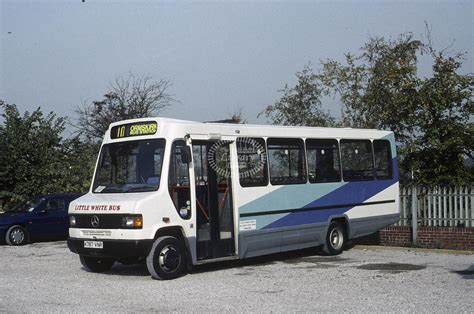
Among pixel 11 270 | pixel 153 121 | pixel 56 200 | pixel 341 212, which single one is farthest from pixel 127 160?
pixel 56 200

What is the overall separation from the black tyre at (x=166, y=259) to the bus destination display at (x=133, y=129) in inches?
79.8

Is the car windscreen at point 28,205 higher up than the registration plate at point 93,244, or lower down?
higher up

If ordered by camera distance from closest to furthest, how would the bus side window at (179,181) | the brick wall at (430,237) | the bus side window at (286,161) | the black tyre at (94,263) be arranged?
the bus side window at (179,181) < the black tyre at (94,263) < the bus side window at (286,161) < the brick wall at (430,237)

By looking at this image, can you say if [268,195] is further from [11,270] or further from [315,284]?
[11,270]

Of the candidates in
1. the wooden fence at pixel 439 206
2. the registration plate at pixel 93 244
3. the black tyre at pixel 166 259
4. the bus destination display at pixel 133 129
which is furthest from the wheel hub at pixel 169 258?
the wooden fence at pixel 439 206

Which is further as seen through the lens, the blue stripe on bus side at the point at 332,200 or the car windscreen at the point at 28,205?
the car windscreen at the point at 28,205

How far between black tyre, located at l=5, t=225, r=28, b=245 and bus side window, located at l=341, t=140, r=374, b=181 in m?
10.0

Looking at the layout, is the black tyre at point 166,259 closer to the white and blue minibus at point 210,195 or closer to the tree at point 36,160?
the white and blue minibus at point 210,195

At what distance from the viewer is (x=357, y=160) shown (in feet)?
52.4

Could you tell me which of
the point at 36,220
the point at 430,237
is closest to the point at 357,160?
the point at 430,237

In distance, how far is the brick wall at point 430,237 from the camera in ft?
53.0

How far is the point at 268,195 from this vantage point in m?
13.8

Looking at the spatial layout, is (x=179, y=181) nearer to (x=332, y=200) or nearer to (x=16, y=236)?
(x=332, y=200)

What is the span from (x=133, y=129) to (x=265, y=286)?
3967 millimetres
